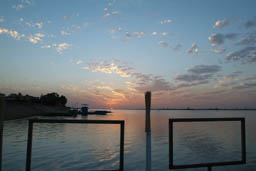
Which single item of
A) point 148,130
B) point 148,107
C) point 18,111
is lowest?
point 18,111

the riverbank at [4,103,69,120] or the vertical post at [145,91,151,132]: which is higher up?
the vertical post at [145,91,151,132]

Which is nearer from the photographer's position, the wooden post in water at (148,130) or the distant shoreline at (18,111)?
the wooden post in water at (148,130)

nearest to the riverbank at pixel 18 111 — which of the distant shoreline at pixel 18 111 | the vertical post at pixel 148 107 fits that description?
the distant shoreline at pixel 18 111

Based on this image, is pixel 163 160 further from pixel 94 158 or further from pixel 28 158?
pixel 28 158

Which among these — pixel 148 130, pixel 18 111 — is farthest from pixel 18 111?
pixel 148 130

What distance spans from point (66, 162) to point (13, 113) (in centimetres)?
4084

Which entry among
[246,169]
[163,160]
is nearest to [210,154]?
[246,169]

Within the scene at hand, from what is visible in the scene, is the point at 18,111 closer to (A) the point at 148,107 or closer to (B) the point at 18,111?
(B) the point at 18,111

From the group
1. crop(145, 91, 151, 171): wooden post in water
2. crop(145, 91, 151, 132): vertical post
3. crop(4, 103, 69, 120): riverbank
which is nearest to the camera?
crop(145, 91, 151, 171): wooden post in water

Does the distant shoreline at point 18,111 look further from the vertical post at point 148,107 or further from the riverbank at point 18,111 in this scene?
the vertical post at point 148,107

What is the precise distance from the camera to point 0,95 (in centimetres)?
279

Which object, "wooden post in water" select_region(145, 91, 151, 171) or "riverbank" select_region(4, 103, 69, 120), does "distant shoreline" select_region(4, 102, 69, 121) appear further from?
"wooden post in water" select_region(145, 91, 151, 171)

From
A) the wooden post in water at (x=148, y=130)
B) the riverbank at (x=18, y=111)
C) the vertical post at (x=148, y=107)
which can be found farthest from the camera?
the riverbank at (x=18, y=111)

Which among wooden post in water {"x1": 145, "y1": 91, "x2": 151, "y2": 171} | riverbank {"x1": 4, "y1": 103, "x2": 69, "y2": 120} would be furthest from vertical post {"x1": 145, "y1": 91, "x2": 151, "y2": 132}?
riverbank {"x1": 4, "y1": 103, "x2": 69, "y2": 120}
